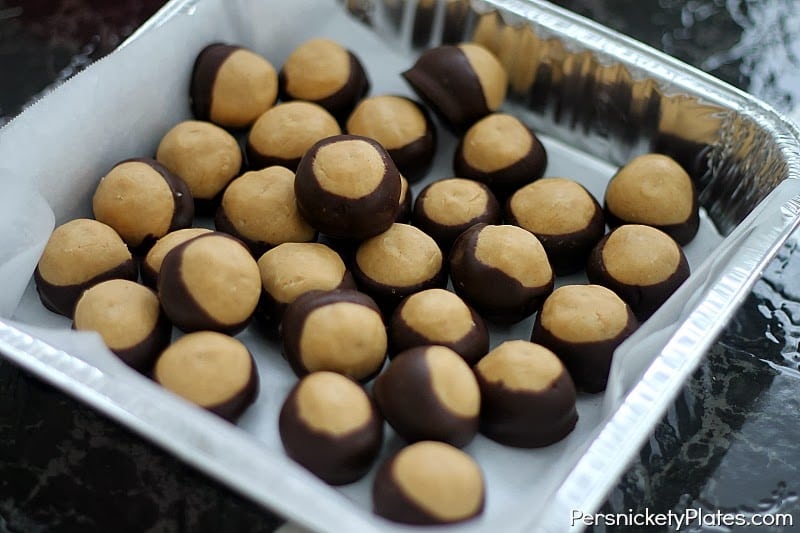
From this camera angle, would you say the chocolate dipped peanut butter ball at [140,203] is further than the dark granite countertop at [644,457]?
Yes

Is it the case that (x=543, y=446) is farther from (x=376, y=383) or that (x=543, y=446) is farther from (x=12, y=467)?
(x=12, y=467)

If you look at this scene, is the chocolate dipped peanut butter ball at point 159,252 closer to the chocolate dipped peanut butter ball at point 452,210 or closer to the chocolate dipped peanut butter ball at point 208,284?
the chocolate dipped peanut butter ball at point 208,284

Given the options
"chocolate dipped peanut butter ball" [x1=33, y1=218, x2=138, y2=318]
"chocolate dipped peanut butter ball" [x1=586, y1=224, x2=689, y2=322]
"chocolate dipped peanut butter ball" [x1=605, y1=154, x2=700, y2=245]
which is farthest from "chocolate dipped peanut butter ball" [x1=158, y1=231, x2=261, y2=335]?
"chocolate dipped peanut butter ball" [x1=605, y1=154, x2=700, y2=245]

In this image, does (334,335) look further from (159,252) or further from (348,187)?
(159,252)

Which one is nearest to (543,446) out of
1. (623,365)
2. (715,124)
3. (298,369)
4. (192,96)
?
(623,365)

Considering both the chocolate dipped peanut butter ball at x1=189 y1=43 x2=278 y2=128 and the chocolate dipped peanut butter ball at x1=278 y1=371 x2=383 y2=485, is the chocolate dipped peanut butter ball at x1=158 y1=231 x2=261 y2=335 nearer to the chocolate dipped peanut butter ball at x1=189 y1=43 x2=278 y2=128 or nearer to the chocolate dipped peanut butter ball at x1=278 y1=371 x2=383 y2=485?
the chocolate dipped peanut butter ball at x1=278 y1=371 x2=383 y2=485

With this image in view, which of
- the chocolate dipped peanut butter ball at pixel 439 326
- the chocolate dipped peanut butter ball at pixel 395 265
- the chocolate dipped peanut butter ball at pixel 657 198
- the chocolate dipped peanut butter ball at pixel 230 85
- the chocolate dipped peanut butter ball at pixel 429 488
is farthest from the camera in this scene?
the chocolate dipped peanut butter ball at pixel 230 85

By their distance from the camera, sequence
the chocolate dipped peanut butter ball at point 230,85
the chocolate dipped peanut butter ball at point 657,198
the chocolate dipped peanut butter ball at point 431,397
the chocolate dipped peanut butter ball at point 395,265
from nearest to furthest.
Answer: the chocolate dipped peanut butter ball at point 431,397 < the chocolate dipped peanut butter ball at point 395,265 < the chocolate dipped peanut butter ball at point 657,198 < the chocolate dipped peanut butter ball at point 230,85

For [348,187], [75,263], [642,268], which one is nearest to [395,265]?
[348,187]

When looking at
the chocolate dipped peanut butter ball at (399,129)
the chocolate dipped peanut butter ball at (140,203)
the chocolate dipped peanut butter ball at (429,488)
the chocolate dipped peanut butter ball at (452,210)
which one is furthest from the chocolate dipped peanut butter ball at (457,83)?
the chocolate dipped peanut butter ball at (429,488)
